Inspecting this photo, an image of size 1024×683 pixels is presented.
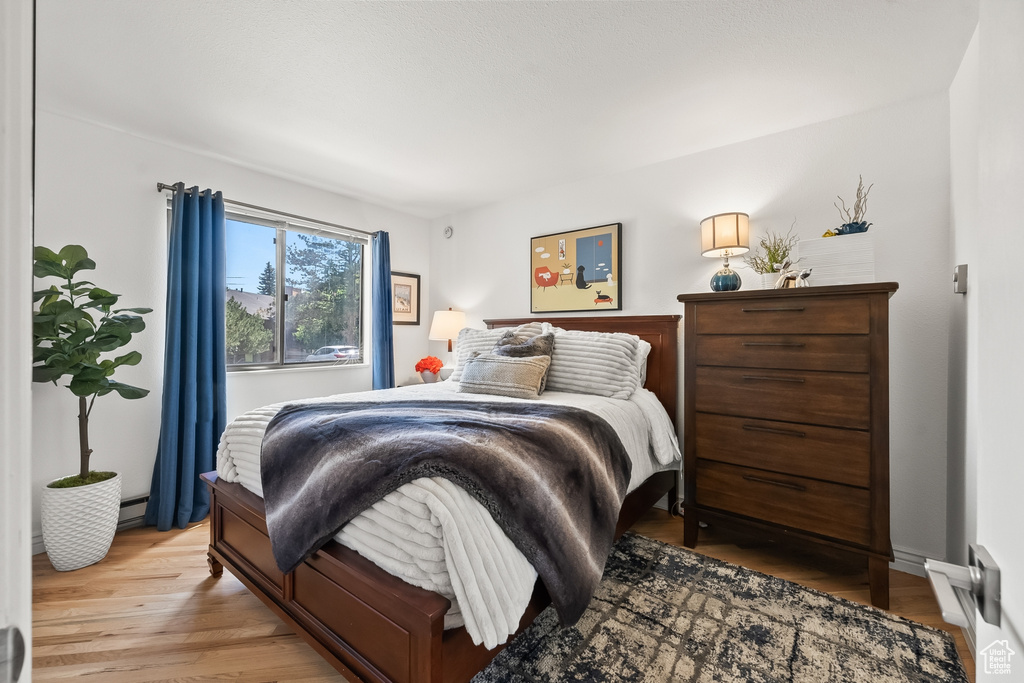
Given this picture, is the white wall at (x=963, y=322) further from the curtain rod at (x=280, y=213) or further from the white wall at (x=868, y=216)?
the curtain rod at (x=280, y=213)

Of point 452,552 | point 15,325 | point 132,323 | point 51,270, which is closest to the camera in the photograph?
point 15,325

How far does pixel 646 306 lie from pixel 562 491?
1.91 m

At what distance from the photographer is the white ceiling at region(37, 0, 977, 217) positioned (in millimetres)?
1679

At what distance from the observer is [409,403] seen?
214cm

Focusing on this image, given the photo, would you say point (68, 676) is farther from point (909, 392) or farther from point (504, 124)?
point (909, 392)

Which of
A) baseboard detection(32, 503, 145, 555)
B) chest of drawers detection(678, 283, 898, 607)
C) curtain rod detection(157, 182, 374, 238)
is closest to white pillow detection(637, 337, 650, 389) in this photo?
chest of drawers detection(678, 283, 898, 607)

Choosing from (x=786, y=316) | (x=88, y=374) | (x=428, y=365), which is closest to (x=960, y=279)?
(x=786, y=316)

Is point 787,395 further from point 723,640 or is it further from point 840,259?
point 723,640

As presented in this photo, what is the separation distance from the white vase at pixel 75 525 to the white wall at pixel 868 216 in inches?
129

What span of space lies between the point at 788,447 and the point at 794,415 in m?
0.15

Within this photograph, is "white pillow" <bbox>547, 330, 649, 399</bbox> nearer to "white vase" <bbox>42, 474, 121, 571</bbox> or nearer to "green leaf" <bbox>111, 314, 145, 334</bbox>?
"green leaf" <bbox>111, 314, 145, 334</bbox>

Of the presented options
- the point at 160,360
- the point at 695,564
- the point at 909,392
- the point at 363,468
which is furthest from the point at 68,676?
the point at 909,392

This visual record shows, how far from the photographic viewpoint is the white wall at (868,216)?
84.2 inches

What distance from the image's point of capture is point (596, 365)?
2.56 meters
